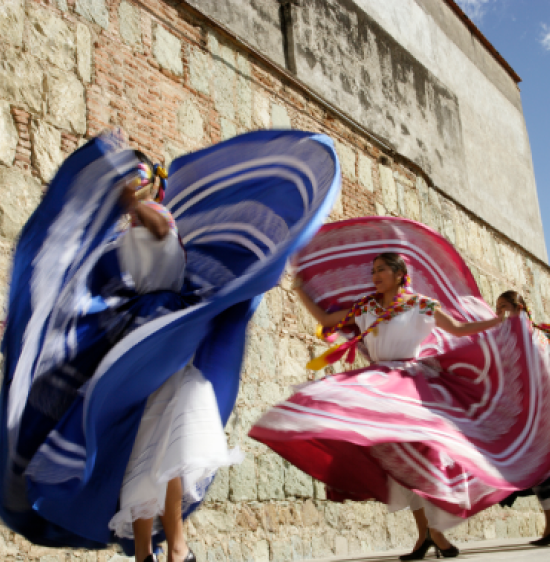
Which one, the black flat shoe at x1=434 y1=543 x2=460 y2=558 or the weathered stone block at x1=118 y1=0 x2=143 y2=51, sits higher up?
the weathered stone block at x1=118 y1=0 x2=143 y2=51

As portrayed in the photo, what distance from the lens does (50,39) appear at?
4000 millimetres

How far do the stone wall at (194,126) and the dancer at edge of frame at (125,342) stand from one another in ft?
2.79

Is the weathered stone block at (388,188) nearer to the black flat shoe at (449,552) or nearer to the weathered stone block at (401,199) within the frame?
the weathered stone block at (401,199)

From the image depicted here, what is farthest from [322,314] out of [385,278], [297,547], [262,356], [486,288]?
[486,288]

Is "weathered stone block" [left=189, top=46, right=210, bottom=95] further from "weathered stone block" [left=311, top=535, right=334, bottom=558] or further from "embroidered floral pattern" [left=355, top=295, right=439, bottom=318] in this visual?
"weathered stone block" [left=311, top=535, right=334, bottom=558]

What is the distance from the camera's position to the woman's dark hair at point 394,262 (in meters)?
3.95

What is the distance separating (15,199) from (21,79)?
2.31 ft

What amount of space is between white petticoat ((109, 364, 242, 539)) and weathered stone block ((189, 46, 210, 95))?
3.05 m

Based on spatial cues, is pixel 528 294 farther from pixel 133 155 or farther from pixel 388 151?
pixel 133 155

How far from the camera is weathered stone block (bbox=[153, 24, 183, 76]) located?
477cm

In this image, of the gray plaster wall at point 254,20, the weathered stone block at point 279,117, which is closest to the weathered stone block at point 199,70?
the gray plaster wall at point 254,20

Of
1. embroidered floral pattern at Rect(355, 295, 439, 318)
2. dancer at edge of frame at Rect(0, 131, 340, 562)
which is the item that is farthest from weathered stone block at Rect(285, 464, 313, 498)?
dancer at edge of frame at Rect(0, 131, 340, 562)

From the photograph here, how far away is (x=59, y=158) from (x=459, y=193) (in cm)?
664

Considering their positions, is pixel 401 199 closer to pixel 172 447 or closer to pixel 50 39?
pixel 50 39
